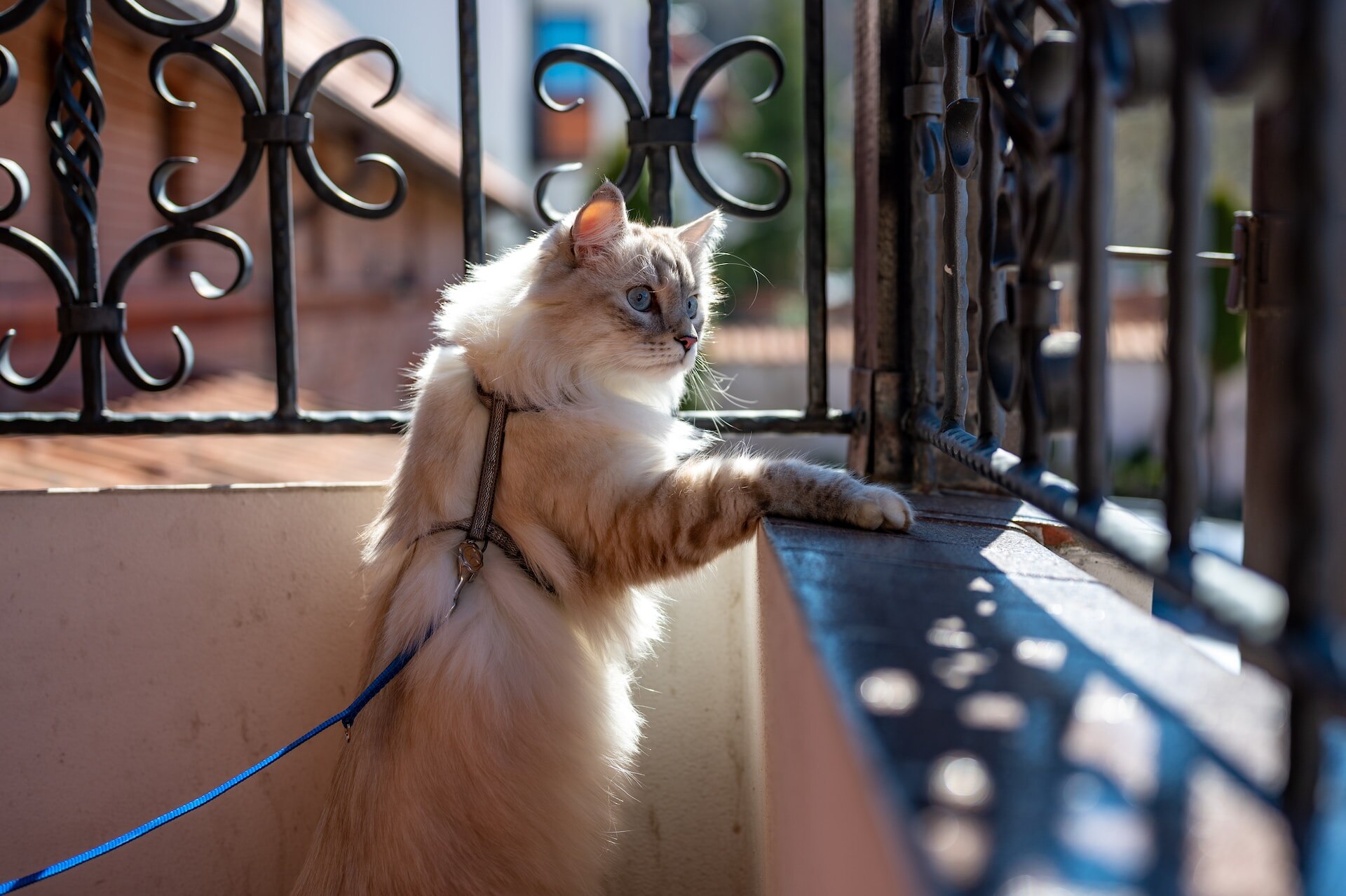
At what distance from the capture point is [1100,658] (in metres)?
1.03

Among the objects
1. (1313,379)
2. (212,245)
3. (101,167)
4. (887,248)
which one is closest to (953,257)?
(887,248)

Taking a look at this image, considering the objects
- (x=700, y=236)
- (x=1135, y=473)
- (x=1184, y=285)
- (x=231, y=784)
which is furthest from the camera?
(x=1135, y=473)

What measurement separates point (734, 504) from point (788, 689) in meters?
0.63

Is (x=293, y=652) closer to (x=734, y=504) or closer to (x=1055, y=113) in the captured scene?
(x=734, y=504)

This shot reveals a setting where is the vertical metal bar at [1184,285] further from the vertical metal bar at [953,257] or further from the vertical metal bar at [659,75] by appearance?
the vertical metal bar at [659,75]

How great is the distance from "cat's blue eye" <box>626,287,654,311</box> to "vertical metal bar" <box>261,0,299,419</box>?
0.73 m

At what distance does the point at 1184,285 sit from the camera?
855 millimetres

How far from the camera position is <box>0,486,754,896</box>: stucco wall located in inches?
87.4

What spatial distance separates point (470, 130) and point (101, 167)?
789 millimetres

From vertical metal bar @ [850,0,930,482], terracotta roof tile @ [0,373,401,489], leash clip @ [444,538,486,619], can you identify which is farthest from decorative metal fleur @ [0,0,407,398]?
vertical metal bar @ [850,0,930,482]

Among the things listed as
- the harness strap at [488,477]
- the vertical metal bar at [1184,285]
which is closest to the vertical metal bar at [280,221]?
the harness strap at [488,477]

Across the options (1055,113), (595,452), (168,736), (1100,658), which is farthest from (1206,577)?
(168,736)

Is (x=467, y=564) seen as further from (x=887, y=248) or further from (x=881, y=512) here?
(x=887, y=248)

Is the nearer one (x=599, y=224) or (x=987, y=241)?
(x=987, y=241)
